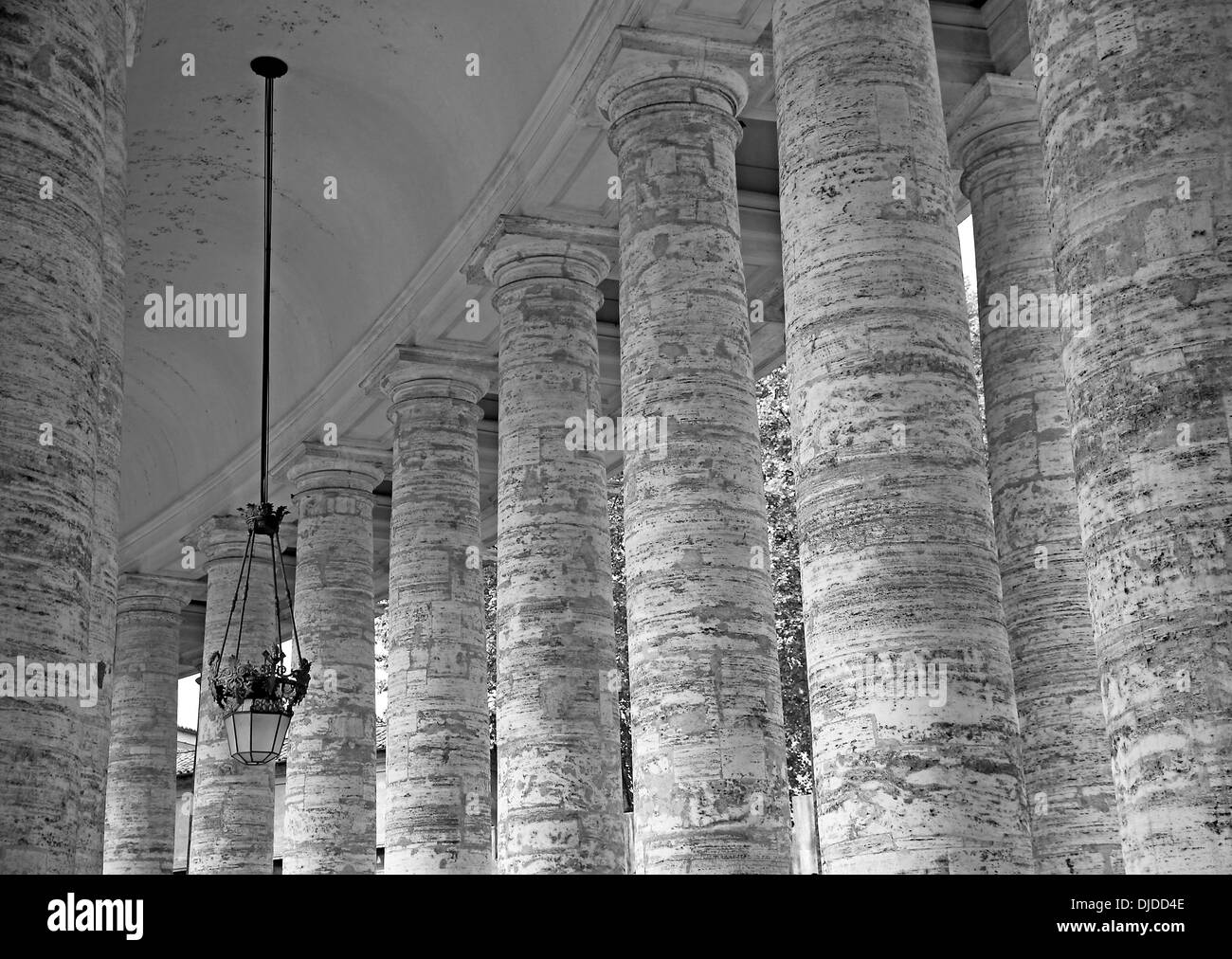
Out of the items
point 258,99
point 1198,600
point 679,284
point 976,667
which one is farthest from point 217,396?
point 1198,600

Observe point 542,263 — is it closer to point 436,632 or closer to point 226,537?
point 436,632

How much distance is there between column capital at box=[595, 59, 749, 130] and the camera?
24.4 m

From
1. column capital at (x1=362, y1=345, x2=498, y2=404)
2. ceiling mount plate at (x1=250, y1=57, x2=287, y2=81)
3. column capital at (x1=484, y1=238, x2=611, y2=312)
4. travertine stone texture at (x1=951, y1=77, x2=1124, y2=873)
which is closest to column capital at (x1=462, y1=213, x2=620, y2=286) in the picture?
column capital at (x1=484, y1=238, x2=611, y2=312)

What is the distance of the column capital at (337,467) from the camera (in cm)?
4138

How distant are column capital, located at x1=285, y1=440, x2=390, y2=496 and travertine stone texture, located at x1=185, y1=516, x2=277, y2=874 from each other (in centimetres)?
518

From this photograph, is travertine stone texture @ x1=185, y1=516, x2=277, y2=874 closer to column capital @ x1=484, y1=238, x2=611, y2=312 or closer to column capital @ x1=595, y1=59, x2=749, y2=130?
column capital @ x1=484, y1=238, x2=611, y2=312

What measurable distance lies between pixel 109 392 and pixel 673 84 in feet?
38.9

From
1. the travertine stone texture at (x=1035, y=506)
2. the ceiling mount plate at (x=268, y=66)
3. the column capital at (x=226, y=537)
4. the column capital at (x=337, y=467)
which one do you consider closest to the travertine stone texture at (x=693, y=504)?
the travertine stone texture at (x=1035, y=506)

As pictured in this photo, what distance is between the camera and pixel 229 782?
44.5 m

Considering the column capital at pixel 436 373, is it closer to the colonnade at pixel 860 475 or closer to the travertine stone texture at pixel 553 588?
the colonnade at pixel 860 475

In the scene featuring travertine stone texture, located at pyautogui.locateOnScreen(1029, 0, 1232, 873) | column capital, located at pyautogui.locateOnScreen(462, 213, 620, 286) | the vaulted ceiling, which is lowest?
travertine stone texture, located at pyautogui.locateOnScreen(1029, 0, 1232, 873)

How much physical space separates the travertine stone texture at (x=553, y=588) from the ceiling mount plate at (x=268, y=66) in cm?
688

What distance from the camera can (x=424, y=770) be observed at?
3269cm
